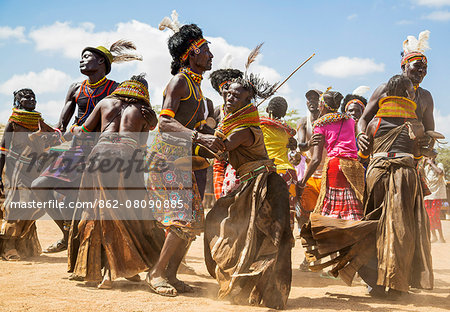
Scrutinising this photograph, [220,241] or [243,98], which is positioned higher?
[243,98]

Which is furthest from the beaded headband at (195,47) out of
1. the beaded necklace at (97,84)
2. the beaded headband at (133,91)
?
the beaded necklace at (97,84)

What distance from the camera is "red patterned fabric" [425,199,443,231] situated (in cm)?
1017

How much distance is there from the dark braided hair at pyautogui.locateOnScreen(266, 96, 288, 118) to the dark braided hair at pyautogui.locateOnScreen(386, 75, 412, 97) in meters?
2.08

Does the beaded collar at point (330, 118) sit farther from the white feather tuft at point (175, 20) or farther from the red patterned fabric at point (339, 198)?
the white feather tuft at point (175, 20)

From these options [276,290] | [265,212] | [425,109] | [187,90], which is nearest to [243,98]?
[187,90]

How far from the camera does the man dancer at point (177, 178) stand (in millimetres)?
4078

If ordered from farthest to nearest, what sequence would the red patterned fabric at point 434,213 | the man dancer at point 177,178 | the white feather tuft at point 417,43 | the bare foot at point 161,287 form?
the red patterned fabric at point 434,213
the white feather tuft at point 417,43
the man dancer at point 177,178
the bare foot at point 161,287

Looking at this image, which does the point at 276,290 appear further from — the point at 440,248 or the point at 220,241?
the point at 440,248

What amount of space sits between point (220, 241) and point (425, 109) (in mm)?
2870

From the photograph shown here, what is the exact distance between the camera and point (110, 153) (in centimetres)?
431

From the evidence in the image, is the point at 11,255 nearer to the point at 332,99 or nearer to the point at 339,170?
the point at 339,170

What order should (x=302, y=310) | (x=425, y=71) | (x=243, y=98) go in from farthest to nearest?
(x=425, y=71) < (x=243, y=98) < (x=302, y=310)

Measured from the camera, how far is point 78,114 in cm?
566

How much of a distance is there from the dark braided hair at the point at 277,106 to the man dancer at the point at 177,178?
6.70 ft
